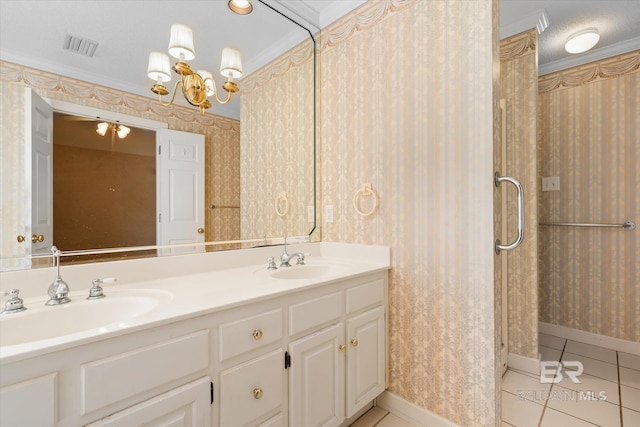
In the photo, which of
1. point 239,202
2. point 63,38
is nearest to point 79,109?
point 63,38

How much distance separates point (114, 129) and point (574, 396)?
2.89 m

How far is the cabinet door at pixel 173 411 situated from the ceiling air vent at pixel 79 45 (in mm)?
1306

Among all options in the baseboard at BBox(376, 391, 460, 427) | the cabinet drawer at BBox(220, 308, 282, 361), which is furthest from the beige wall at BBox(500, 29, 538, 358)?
the cabinet drawer at BBox(220, 308, 282, 361)

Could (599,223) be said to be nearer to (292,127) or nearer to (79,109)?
(292,127)

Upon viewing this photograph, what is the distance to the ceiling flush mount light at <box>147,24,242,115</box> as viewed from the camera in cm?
134

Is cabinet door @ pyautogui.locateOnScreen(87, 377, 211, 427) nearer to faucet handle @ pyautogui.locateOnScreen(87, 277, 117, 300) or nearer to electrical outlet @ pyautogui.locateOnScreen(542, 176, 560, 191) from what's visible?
faucet handle @ pyautogui.locateOnScreen(87, 277, 117, 300)

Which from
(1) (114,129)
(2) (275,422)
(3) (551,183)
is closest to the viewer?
(2) (275,422)

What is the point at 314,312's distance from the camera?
1.27m

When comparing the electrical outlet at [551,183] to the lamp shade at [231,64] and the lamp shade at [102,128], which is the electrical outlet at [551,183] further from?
the lamp shade at [102,128]

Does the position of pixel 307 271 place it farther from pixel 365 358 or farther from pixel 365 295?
pixel 365 358

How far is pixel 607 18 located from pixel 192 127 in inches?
113

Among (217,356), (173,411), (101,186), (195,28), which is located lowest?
(173,411)

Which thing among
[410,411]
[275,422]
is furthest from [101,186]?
[410,411]

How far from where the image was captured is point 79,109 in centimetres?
116
